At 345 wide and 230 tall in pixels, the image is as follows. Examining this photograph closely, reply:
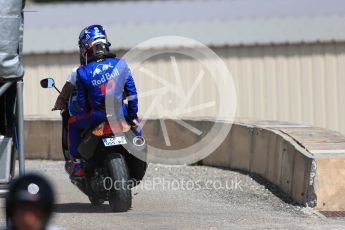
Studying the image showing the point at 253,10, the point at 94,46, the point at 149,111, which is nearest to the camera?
the point at 94,46

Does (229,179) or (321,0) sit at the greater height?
(321,0)

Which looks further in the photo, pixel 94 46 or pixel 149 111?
pixel 149 111

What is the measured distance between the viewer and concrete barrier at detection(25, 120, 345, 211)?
11.0 m

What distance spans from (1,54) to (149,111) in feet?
41.8

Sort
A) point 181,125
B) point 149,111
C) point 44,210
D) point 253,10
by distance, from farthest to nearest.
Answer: point 253,10
point 149,111
point 181,125
point 44,210

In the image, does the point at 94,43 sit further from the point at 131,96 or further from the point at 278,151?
the point at 278,151

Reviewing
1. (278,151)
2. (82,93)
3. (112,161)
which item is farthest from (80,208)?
(278,151)

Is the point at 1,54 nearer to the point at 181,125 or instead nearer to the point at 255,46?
the point at 181,125

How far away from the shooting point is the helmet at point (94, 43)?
36.0ft

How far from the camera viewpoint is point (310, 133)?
13.8 m

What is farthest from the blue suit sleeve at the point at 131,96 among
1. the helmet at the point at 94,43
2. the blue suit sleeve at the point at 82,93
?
the blue suit sleeve at the point at 82,93

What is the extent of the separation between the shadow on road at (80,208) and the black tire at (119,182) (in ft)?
1.18

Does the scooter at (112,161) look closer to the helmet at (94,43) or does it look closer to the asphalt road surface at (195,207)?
the asphalt road surface at (195,207)

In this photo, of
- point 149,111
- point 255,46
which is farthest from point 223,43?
point 149,111
